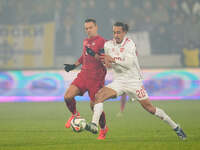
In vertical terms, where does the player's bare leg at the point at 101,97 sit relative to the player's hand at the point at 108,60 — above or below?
below

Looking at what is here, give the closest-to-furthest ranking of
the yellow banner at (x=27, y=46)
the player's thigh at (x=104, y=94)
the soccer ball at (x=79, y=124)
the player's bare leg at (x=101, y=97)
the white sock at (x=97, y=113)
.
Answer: the soccer ball at (x=79, y=124), the white sock at (x=97, y=113), the player's bare leg at (x=101, y=97), the player's thigh at (x=104, y=94), the yellow banner at (x=27, y=46)

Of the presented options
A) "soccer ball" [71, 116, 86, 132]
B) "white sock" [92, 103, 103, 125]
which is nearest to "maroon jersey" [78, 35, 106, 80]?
"white sock" [92, 103, 103, 125]

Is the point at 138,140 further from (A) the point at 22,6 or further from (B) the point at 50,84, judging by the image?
(A) the point at 22,6

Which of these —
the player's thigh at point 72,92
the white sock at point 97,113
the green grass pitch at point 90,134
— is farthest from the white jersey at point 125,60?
the green grass pitch at point 90,134

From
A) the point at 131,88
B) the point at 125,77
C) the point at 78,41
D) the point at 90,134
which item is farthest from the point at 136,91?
the point at 78,41

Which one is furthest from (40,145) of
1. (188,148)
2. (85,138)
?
(188,148)

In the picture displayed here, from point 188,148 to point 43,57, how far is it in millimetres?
12089

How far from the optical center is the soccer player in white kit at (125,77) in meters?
7.32

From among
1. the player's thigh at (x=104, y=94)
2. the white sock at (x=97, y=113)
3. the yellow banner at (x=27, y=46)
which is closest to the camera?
the white sock at (x=97, y=113)

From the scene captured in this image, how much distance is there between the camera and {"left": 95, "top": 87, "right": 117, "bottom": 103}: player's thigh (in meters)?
7.28

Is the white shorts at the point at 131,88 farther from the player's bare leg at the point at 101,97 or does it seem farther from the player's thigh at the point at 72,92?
the player's thigh at the point at 72,92

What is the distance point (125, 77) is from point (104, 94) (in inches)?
16.7

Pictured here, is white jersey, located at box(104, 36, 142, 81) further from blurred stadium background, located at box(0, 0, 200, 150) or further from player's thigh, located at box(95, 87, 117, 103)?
blurred stadium background, located at box(0, 0, 200, 150)

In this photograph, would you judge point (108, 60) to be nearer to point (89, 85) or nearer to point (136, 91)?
point (136, 91)
